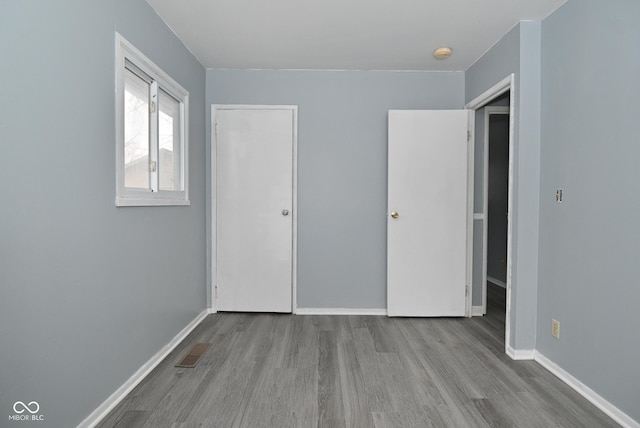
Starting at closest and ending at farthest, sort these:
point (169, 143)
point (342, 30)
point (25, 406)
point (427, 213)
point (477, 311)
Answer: point (25, 406)
point (342, 30)
point (169, 143)
point (427, 213)
point (477, 311)

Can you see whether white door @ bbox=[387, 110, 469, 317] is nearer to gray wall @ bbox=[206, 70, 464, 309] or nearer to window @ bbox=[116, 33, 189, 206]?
gray wall @ bbox=[206, 70, 464, 309]

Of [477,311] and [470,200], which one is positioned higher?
[470,200]

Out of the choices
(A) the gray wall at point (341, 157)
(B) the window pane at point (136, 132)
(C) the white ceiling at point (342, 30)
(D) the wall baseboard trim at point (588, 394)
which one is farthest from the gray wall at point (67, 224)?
(D) the wall baseboard trim at point (588, 394)

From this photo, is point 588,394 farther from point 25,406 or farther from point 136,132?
point 136,132

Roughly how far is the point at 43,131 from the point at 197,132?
1958mm

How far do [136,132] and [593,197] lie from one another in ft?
9.19

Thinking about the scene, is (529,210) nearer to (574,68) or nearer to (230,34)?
(574,68)

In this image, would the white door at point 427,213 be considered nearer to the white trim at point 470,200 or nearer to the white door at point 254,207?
the white trim at point 470,200

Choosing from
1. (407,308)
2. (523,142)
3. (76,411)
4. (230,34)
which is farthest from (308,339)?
(230,34)

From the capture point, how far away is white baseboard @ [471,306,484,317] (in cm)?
353

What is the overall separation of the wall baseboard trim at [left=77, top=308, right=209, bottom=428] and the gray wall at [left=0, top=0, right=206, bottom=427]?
0.13 feet

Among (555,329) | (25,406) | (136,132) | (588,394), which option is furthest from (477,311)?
(25,406)

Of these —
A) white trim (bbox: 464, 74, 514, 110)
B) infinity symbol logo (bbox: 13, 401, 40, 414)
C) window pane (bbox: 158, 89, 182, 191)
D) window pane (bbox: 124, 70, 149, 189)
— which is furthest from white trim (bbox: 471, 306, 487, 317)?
infinity symbol logo (bbox: 13, 401, 40, 414)

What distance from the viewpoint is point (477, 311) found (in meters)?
3.54
